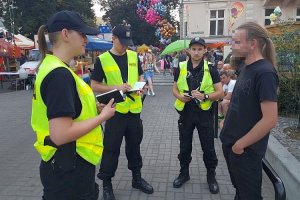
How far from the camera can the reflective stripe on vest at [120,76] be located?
142 inches

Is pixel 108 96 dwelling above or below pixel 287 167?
above

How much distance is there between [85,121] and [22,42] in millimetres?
22295

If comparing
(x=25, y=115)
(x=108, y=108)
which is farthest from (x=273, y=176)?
(x=25, y=115)

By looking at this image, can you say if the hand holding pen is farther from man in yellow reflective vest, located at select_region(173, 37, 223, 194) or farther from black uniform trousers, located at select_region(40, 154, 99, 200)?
black uniform trousers, located at select_region(40, 154, 99, 200)

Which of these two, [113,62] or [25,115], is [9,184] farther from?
[25,115]

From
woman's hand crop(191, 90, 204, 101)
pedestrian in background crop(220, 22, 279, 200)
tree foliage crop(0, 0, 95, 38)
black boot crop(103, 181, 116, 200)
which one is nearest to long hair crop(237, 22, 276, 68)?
pedestrian in background crop(220, 22, 279, 200)

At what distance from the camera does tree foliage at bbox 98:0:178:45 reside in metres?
46.4

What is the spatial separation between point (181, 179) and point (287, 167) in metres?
1.35

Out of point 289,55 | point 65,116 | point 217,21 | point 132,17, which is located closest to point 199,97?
point 65,116

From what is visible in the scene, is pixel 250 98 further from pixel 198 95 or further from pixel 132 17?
pixel 132 17

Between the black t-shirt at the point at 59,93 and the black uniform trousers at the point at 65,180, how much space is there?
0.42m

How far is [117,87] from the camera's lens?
356 cm

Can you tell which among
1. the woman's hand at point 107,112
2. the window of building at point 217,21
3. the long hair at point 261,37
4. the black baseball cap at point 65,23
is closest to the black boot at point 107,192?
the woman's hand at point 107,112

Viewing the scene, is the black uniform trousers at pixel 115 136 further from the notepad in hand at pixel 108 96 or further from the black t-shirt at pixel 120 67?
the notepad in hand at pixel 108 96
